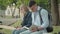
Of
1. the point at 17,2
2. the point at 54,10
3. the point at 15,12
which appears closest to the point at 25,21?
the point at 15,12

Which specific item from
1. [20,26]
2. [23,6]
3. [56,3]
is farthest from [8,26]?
[56,3]

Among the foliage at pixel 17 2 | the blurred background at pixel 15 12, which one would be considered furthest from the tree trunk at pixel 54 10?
the foliage at pixel 17 2

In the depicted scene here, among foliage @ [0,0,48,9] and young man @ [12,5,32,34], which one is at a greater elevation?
foliage @ [0,0,48,9]

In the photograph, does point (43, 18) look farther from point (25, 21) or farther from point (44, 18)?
point (25, 21)

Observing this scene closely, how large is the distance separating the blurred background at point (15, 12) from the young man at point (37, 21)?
0.20m

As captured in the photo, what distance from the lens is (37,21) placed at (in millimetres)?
3834

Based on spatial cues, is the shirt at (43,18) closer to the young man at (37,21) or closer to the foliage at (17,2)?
the young man at (37,21)

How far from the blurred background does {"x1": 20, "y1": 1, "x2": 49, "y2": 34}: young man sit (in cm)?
20

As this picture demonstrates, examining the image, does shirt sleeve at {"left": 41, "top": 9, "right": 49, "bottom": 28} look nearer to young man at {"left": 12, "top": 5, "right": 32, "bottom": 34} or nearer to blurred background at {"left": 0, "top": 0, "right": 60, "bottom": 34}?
blurred background at {"left": 0, "top": 0, "right": 60, "bottom": 34}

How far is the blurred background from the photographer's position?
389 cm

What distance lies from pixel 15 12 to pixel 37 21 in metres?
0.47

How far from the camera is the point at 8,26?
13.3 ft

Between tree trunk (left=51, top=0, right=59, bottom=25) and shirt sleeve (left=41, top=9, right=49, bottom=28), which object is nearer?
shirt sleeve (left=41, top=9, right=49, bottom=28)

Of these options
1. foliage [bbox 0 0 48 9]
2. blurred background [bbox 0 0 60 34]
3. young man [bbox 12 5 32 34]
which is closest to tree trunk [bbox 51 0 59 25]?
blurred background [bbox 0 0 60 34]
